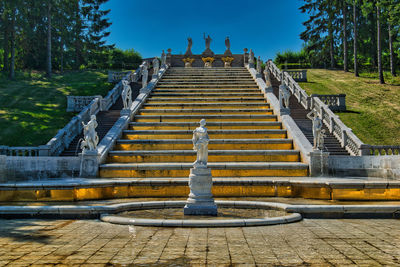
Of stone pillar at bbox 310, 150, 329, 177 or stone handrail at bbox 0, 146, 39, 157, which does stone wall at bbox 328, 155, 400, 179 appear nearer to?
stone pillar at bbox 310, 150, 329, 177

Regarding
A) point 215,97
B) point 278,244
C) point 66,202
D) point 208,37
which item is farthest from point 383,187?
point 208,37

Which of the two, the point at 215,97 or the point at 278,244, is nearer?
the point at 278,244

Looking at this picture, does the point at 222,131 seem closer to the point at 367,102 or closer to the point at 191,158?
the point at 191,158

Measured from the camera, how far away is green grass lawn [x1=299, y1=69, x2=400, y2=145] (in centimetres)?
1989

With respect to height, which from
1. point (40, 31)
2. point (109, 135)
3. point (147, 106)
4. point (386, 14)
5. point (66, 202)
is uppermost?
point (40, 31)

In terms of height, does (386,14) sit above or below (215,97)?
above

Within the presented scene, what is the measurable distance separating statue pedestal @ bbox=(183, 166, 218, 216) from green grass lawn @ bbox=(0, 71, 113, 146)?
470 inches

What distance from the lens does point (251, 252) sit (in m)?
5.45

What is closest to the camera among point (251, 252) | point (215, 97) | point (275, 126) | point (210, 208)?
point (251, 252)

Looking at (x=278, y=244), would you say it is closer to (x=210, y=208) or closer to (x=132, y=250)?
(x=132, y=250)

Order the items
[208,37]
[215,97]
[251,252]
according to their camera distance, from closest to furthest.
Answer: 1. [251,252]
2. [215,97]
3. [208,37]

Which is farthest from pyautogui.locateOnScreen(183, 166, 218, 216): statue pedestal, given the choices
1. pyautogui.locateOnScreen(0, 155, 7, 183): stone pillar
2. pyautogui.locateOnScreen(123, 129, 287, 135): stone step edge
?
pyautogui.locateOnScreen(123, 129, 287, 135): stone step edge

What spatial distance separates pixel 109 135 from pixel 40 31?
4026cm

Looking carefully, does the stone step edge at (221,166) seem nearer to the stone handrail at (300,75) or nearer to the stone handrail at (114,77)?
the stone handrail at (114,77)
